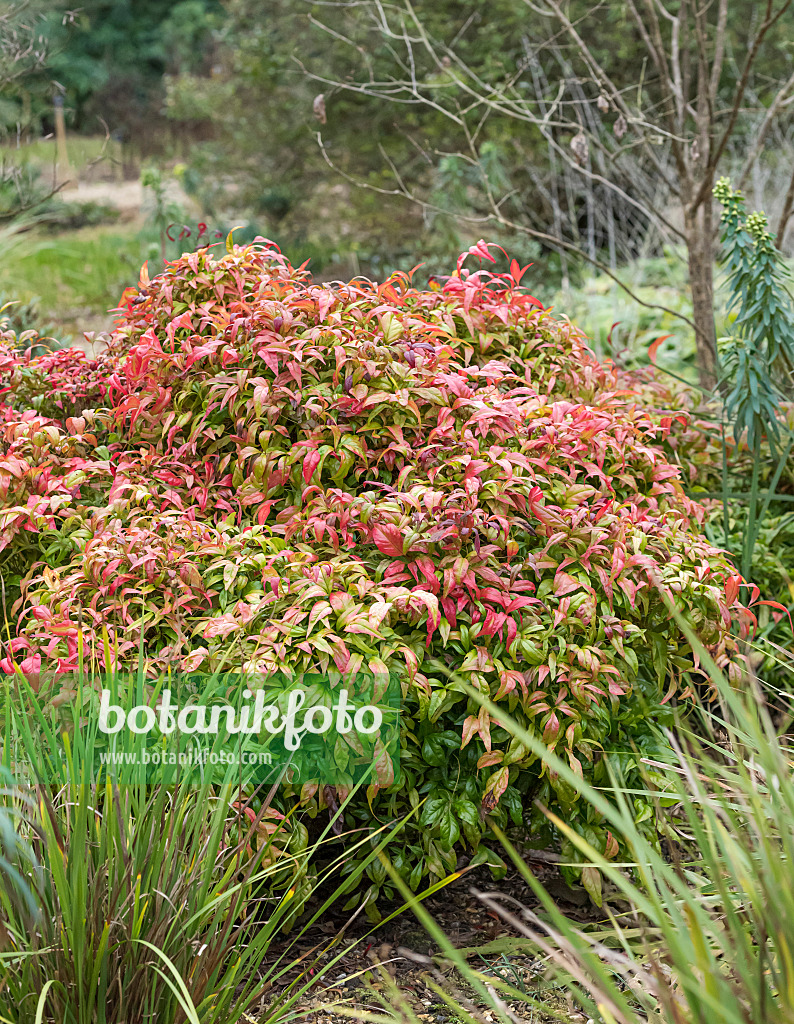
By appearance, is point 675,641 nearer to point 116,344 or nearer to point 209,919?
point 209,919

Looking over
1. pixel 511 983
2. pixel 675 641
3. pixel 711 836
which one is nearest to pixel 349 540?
pixel 675 641

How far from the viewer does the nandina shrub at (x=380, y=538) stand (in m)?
1.92

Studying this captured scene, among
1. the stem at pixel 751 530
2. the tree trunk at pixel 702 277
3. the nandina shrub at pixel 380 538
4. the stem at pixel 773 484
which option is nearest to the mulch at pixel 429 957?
the nandina shrub at pixel 380 538

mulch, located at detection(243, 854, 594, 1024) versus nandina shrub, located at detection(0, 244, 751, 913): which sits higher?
nandina shrub, located at detection(0, 244, 751, 913)

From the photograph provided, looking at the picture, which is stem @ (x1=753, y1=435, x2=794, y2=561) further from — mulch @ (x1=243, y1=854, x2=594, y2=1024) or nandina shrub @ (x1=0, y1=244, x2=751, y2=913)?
mulch @ (x1=243, y1=854, x2=594, y2=1024)

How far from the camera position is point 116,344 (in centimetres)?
275

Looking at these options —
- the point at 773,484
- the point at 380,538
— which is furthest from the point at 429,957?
the point at 773,484

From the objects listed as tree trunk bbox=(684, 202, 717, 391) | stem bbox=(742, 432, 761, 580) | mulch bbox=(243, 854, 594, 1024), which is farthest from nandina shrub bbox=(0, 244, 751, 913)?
tree trunk bbox=(684, 202, 717, 391)

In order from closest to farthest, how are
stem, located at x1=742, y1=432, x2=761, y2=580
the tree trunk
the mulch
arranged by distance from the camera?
the mulch → stem, located at x1=742, y1=432, x2=761, y2=580 → the tree trunk

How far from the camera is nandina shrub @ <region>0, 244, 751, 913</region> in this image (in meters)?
1.92

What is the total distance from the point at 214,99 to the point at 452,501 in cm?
1003

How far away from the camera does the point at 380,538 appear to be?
1.98 m

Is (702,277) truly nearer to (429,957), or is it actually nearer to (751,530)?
(751,530)

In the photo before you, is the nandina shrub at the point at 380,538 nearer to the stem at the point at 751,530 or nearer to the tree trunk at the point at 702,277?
the stem at the point at 751,530
